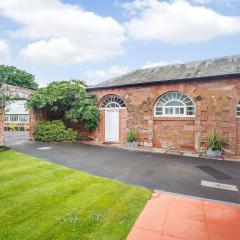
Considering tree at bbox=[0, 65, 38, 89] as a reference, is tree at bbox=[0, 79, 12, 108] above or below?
below

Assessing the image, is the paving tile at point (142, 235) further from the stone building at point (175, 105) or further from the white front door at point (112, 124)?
the white front door at point (112, 124)

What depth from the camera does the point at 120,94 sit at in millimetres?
14672

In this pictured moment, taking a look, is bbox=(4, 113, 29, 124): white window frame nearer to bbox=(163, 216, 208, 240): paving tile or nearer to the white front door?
the white front door

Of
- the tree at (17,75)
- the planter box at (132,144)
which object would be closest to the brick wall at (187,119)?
the planter box at (132,144)

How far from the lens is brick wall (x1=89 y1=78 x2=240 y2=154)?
11320mm

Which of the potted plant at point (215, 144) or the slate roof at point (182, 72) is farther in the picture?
the slate roof at point (182, 72)

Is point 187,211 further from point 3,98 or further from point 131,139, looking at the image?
point 3,98

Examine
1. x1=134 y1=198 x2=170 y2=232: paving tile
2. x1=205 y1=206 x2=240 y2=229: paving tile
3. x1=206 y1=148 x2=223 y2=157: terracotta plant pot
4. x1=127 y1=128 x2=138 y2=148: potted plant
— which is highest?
x1=127 y1=128 x2=138 y2=148: potted plant

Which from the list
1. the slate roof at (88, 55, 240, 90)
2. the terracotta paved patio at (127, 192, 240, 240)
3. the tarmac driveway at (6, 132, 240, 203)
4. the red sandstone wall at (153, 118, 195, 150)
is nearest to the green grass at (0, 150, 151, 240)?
the terracotta paved patio at (127, 192, 240, 240)

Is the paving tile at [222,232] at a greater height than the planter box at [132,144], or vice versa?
the planter box at [132,144]

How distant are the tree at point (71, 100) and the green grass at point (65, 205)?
27.1 ft

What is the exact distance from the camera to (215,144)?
36.6 ft

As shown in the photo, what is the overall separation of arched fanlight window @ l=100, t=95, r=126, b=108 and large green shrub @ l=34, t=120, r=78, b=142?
3.23 metres

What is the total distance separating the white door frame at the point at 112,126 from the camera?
49.7ft
